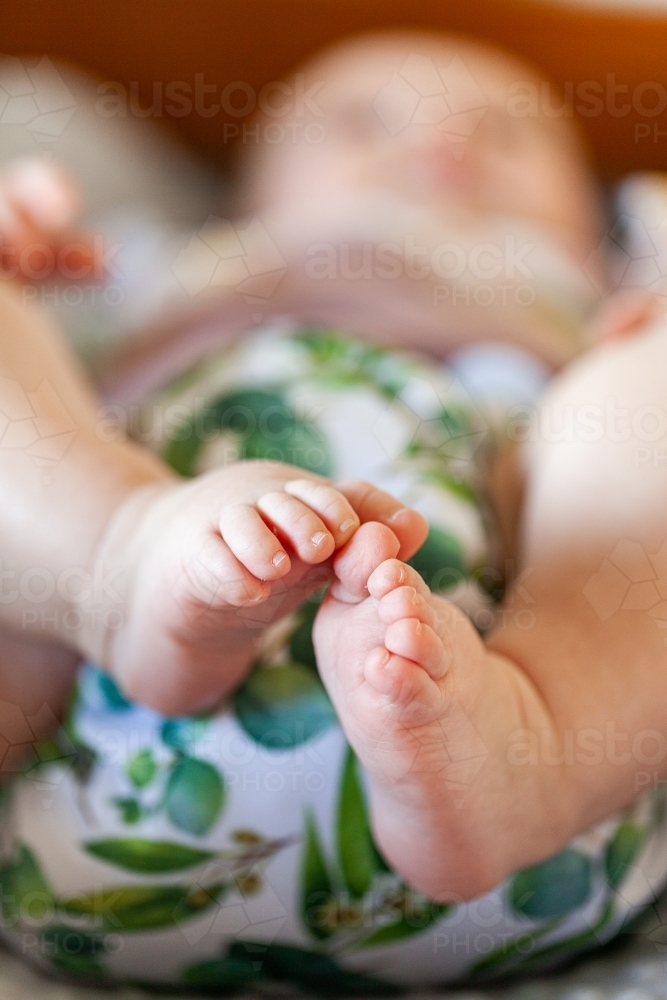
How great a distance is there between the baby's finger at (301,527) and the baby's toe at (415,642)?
4cm

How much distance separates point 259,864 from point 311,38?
47.7 inches

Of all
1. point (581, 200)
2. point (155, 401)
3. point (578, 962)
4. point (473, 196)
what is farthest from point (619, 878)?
point (581, 200)

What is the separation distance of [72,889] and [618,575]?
0.34 meters

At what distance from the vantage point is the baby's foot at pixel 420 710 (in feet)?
1.27

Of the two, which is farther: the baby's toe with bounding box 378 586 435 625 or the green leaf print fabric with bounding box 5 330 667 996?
the green leaf print fabric with bounding box 5 330 667 996

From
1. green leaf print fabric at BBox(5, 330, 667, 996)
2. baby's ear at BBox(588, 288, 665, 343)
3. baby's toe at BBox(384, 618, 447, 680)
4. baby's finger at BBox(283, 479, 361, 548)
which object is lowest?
green leaf print fabric at BBox(5, 330, 667, 996)

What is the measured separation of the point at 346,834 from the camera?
52cm

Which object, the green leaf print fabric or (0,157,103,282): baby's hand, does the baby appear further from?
(0,157,103,282): baby's hand

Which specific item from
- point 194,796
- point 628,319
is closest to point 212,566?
point 194,796

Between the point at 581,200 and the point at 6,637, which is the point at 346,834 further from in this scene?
the point at 581,200

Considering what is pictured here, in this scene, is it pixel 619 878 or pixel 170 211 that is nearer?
pixel 619 878

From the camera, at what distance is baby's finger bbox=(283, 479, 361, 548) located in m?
0.41

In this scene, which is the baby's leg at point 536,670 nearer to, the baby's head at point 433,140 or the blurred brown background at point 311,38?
the baby's head at point 433,140

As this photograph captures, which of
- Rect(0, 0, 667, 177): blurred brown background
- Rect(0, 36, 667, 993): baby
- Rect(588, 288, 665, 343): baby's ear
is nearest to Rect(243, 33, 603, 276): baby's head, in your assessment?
Rect(0, 0, 667, 177): blurred brown background
